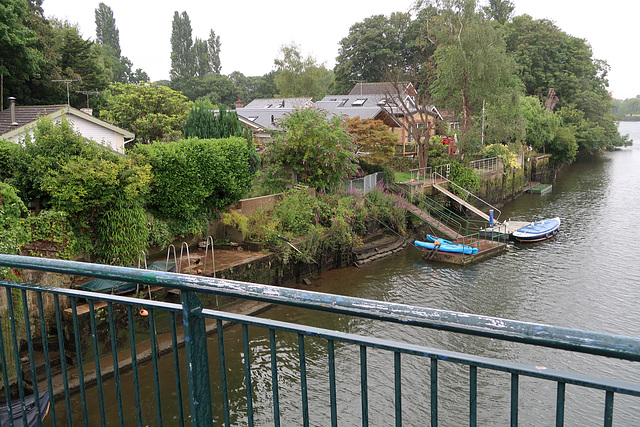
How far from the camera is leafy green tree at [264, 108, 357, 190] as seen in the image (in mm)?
22047

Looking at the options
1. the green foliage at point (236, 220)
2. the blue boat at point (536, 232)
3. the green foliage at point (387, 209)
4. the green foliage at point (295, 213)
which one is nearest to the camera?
the green foliage at point (236, 220)

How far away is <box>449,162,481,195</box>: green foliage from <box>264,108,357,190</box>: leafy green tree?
1147 cm

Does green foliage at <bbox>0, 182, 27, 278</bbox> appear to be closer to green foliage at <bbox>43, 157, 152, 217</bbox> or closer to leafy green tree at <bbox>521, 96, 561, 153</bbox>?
green foliage at <bbox>43, 157, 152, 217</bbox>

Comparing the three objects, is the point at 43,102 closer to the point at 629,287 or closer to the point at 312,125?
the point at 312,125

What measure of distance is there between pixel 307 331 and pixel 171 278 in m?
0.54

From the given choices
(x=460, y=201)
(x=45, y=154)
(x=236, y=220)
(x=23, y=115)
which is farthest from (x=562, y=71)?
(x=45, y=154)

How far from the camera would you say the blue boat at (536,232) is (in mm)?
25539

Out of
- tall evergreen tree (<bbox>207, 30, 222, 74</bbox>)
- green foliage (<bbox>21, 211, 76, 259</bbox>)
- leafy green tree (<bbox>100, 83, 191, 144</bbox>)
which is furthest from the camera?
tall evergreen tree (<bbox>207, 30, 222, 74</bbox>)

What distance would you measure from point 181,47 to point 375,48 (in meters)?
32.6

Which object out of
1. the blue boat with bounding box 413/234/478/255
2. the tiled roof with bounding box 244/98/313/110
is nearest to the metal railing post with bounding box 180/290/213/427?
the blue boat with bounding box 413/234/478/255

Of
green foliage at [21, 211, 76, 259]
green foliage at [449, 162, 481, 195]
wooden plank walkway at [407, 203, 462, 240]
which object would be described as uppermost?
green foliage at [21, 211, 76, 259]

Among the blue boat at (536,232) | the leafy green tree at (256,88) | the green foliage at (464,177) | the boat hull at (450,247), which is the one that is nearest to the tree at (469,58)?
the green foliage at (464,177)

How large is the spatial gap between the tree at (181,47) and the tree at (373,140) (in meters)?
57.6

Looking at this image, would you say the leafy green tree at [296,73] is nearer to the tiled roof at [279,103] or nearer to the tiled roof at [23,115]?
the tiled roof at [279,103]
